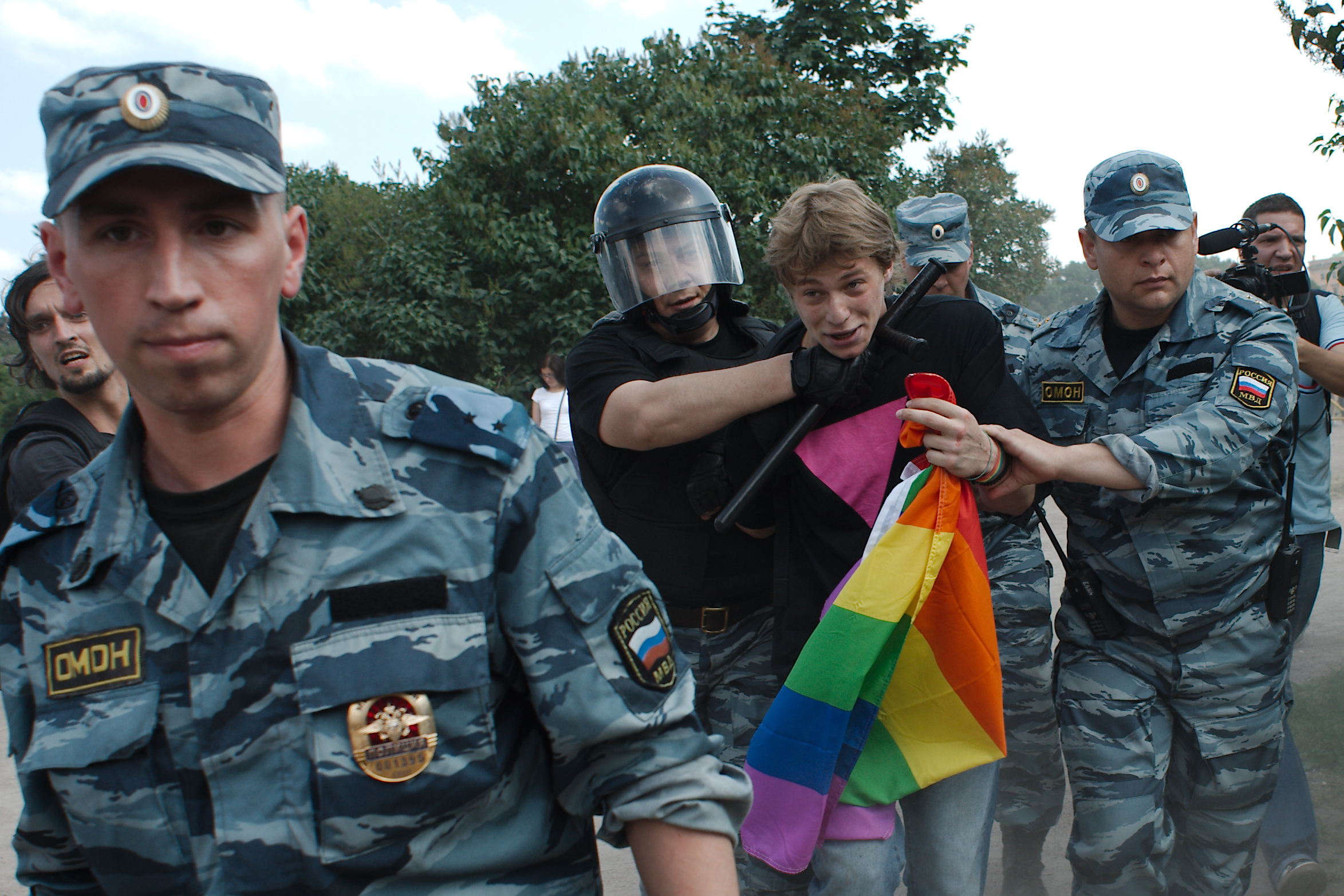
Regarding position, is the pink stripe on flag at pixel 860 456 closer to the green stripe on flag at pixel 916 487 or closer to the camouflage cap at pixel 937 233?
the green stripe on flag at pixel 916 487

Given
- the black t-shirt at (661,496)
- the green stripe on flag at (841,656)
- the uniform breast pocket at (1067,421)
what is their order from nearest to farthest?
the green stripe on flag at (841,656)
the black t-shirt at (661,496)
the uniform breast pocket at (1067,421)

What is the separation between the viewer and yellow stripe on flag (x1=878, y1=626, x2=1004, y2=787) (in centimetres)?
231

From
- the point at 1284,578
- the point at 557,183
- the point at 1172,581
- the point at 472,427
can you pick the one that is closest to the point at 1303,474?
the point at 1284,578

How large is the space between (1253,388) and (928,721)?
A: 1.21 m

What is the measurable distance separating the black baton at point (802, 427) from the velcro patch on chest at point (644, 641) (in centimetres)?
108

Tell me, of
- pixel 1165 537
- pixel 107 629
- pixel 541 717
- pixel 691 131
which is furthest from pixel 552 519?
pixel 691 131

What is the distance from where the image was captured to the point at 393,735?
1.20 m

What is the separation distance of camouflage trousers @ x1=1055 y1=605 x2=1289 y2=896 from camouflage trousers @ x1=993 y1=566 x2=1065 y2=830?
0.45 meters

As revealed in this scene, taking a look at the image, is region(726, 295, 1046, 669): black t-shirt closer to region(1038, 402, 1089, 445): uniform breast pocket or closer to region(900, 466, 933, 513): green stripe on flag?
region(900, 466, 933, 513): green stripe on flag

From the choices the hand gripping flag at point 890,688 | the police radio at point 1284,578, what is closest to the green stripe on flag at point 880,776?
the hand gripping flag at point 890,688

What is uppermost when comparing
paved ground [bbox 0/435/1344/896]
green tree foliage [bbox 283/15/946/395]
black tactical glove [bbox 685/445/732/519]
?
green tree foliage [bbox 283/15/946/395]

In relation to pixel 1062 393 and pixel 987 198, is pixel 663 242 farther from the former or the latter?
pixel 987 198

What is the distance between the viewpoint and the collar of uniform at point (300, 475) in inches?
48.5

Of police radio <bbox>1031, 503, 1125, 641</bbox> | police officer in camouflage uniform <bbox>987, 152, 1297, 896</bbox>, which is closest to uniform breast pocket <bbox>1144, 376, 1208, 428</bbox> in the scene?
police officer in camouflage uniform <bbox>987, 152, 1297, 896</bbox>
